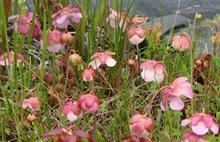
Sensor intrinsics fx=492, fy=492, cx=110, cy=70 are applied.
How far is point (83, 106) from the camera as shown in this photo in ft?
4.01

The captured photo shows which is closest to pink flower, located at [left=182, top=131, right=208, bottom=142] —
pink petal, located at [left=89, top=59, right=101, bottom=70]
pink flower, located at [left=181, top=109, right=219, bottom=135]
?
pink flower, located at [left=181, top=109, right=219, bottom=135]

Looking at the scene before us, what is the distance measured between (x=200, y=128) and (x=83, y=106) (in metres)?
0.29

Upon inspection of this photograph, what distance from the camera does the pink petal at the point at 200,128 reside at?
3.71 ft

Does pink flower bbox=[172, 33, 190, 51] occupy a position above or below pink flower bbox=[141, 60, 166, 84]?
above

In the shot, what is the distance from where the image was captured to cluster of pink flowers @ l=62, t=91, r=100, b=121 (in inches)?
47.7

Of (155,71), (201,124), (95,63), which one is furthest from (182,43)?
(201,124)

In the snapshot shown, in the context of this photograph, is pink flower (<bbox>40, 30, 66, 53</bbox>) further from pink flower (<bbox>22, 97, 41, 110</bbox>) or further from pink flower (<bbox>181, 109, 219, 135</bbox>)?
pink flower (<bbox>181, 109, 219, 135</bbox>)

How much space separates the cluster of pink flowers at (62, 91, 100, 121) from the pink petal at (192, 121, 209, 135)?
25 cm

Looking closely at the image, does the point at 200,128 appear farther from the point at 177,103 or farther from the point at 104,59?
the point at 104,59

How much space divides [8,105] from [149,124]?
0.60 meters

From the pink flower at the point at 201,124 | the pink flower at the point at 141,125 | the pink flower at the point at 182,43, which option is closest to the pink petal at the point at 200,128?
the pink flower at the point at 201,124

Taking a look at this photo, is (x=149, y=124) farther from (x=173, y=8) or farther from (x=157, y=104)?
(x=173, y=8)

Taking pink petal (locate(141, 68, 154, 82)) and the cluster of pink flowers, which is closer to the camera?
the cluster of pink flowers

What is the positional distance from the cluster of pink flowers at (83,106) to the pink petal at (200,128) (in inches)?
9.8
